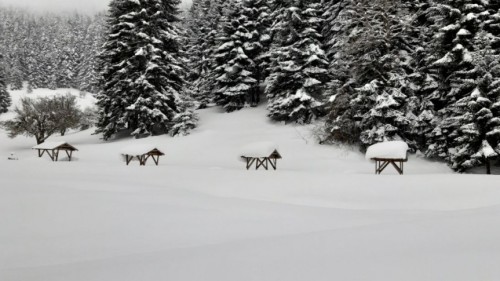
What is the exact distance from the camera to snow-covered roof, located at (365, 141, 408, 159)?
16650 millimetres

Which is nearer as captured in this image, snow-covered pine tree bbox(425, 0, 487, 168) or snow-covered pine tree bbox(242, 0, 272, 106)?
snow-covered pine tree bbox(425, 0, 487, 168)

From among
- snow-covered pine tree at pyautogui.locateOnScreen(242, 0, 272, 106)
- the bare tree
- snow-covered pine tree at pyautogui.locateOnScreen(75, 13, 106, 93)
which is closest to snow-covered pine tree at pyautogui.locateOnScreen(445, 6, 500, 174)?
snow-covered pine tree at pyautogui.locateOnScreen(242, 0, 272, 106)

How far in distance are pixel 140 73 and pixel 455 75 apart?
24321 mm

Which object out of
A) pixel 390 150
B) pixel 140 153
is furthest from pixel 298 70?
pixel 140 153

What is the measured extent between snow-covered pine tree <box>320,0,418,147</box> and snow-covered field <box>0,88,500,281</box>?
3929 mm

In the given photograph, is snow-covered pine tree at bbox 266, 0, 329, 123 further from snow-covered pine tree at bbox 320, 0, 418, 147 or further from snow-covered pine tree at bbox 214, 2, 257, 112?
Answer: snow-covered pine tree at bbox 214, 2, 257, 112

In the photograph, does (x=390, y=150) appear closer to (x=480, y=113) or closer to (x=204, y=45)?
(x=480, y=113)

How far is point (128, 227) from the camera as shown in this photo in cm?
870

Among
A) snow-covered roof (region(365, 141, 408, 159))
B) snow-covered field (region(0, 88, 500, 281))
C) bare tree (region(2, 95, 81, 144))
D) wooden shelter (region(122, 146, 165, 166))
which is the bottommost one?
snow-covered field (region(0, 88, 500, 281))

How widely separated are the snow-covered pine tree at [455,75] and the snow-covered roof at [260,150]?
10059 millimetres

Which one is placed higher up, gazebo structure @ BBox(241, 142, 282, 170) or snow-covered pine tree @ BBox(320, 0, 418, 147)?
snow-covered pine tree @ BBox(320, 0, 418, 147)

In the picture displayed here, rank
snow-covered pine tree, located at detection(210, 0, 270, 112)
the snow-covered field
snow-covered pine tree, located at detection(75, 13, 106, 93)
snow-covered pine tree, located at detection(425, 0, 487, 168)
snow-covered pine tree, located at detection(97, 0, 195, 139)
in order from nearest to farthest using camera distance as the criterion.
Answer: the snow-covered field → snow-covered pine tree, located at detection(425, 0, 487, 168) → snow-covered pine tree, located at detection(97, 0, 195, 139) → snow-covered pine tree, located at detection(210, 0, 270, 112) → snow-covered pine tree, located at detection(75, 13, 106, 93)

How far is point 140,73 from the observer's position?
31.9 m

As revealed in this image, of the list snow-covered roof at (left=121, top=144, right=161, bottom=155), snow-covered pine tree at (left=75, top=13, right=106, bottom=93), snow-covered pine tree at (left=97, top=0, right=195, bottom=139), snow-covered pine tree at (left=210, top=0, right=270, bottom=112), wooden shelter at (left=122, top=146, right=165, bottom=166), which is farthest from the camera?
snow-covered pine tree at (left=75, top=13, right=106, bottom=93)
